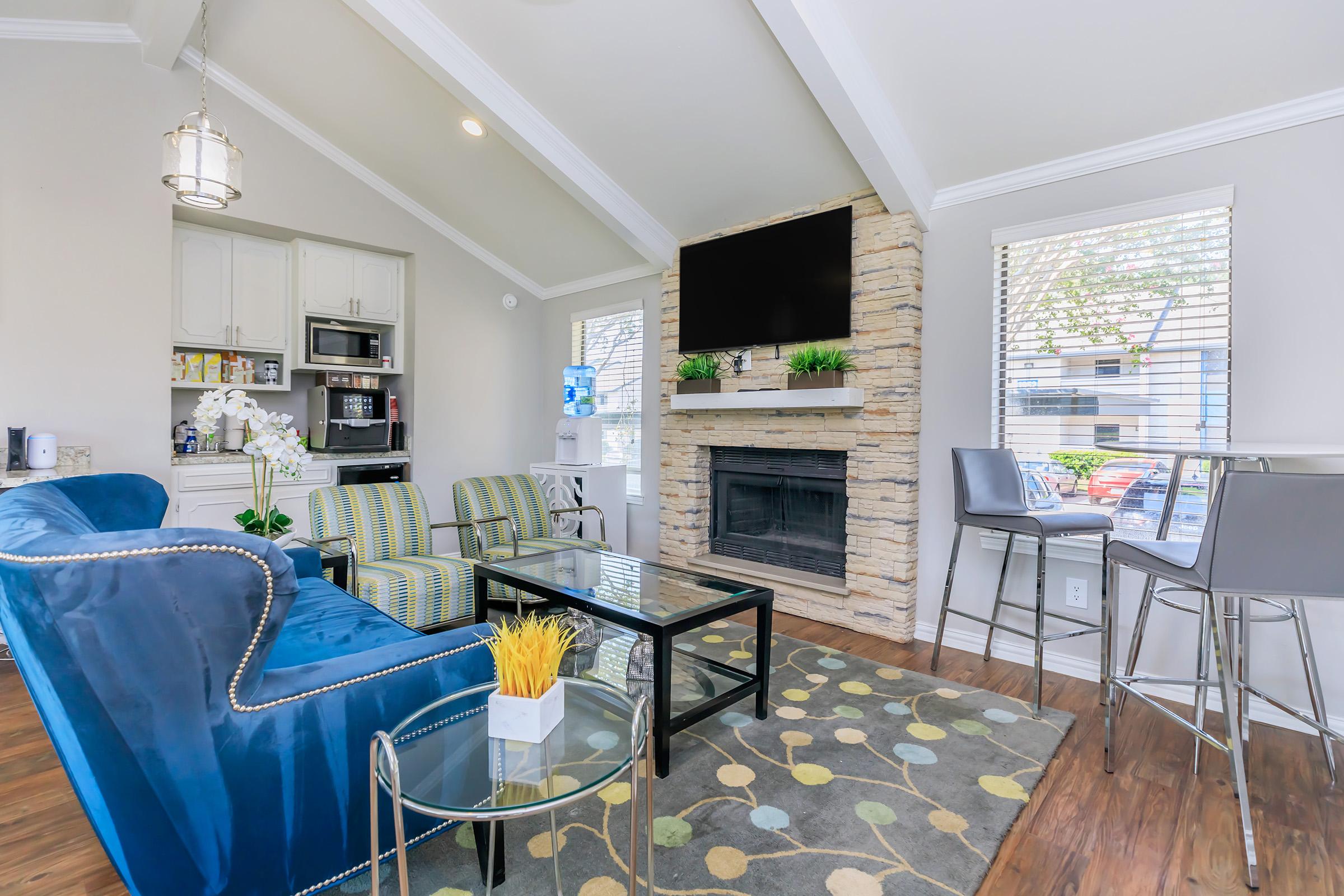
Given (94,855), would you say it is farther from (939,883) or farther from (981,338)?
(981,338)

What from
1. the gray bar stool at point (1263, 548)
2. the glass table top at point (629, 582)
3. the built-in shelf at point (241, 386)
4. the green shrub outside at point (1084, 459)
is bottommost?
the glass table top at point (629, 582)

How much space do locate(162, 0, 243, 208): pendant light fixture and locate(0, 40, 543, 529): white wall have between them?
67.9 inches

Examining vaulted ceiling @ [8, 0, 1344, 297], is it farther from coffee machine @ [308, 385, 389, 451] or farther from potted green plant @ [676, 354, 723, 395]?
coffee machine @ [308, 385, 389, 451]

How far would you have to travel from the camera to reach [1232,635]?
2.49 meters

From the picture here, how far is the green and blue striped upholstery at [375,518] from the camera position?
320cm

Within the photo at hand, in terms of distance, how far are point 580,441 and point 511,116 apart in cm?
217

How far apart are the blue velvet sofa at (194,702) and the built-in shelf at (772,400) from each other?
259 centimetres

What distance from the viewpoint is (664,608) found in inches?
90.4

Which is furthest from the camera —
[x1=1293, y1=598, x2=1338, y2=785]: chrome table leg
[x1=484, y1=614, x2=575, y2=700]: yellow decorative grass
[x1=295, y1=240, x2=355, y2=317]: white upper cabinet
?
[x1=295, y1=240, x2=355, y2=317]: white upper cabinet

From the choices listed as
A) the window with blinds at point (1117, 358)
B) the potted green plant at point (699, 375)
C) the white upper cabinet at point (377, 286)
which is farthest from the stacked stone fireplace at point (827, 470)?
the white upper cabinet at point (377, 286)

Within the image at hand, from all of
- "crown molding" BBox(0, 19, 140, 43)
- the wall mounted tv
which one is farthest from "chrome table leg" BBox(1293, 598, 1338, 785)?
"crown molding" BBox(0, 19, 140, 43)

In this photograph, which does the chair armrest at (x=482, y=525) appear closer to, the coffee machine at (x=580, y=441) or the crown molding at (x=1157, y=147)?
the coffee machine at (x=580, y=441)

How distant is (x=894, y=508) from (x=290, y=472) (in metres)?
2.81

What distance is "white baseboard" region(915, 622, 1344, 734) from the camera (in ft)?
8.14
